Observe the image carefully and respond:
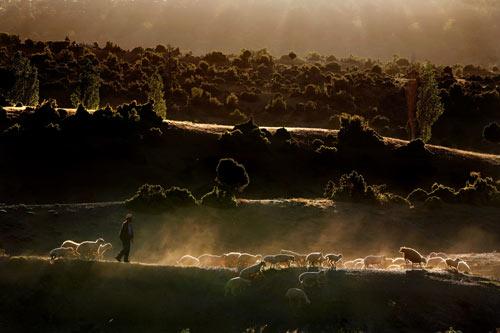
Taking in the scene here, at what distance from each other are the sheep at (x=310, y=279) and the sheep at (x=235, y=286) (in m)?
1.84

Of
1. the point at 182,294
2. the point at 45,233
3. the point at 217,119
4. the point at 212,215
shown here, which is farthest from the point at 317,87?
the point at 182,294

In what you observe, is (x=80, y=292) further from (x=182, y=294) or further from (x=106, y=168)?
(x=106, y=168)

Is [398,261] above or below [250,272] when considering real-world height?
below

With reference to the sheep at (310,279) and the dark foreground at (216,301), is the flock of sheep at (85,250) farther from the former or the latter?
the sheep at (310,279)

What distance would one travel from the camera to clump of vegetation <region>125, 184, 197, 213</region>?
39156 millimetres

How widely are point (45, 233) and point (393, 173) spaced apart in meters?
36.6

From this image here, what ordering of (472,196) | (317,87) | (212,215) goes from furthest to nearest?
(317,87) < (472,196) < (212,215)

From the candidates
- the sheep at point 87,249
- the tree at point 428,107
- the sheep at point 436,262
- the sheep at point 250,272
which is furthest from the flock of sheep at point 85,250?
the tree at point 428,107

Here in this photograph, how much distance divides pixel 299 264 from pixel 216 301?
16.6 feet

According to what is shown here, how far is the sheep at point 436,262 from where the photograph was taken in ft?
91.8

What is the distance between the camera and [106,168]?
56625 mm

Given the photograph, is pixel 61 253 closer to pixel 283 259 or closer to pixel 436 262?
pixel 283 259

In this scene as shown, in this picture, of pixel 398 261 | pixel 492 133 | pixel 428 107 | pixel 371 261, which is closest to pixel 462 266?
pixel 398 261

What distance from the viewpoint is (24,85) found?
84312 millimetres
